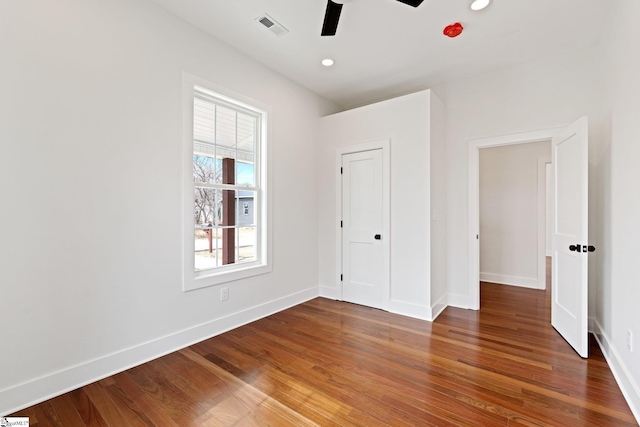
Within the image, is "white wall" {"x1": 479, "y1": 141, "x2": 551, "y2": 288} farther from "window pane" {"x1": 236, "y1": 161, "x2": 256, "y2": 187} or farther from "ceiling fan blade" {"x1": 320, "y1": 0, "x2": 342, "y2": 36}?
"window pane" {"x1": 236, "y1": 161, "x2": 256, "y2": 187}

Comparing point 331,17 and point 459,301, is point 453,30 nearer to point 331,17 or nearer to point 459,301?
point 331,17

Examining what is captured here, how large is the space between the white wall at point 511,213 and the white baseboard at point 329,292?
A: 2894 millimetres

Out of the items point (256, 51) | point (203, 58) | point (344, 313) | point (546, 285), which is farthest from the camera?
point (546, 285)

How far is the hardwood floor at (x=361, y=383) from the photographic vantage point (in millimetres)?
1718

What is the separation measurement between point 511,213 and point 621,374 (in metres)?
3.26

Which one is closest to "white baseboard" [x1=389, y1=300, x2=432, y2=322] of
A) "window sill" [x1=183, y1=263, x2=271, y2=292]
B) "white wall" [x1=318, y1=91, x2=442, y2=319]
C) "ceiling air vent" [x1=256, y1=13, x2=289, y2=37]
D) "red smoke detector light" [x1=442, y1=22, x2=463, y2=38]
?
"white wall" [x1=318, y1=91, x2=442, y2=319]

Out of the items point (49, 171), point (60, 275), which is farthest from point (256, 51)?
point (60, 275)

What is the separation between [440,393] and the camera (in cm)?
194

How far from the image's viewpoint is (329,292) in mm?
4148

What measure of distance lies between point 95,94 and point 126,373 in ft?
7.03

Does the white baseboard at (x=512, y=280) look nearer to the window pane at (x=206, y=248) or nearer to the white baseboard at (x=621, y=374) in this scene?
the white baseboard at (x=621, y=374)

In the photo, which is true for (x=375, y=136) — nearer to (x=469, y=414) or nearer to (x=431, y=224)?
(x=431, y=224)

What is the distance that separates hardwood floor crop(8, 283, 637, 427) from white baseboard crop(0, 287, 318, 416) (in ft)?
0.22

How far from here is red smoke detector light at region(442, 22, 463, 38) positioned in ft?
8.66
